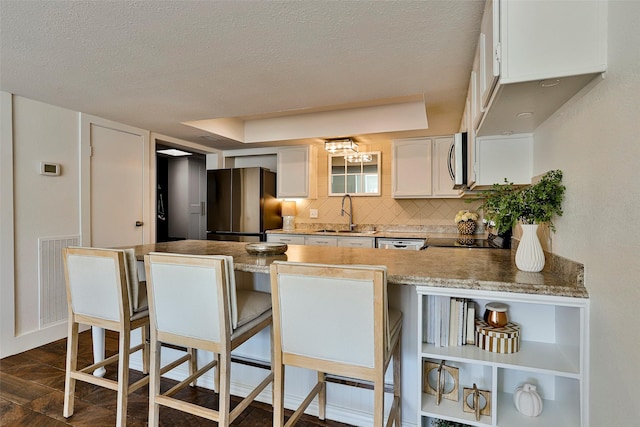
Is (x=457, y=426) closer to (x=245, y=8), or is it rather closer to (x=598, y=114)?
(x=598, y=114)

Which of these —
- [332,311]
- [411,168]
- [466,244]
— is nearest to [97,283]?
[332,311]

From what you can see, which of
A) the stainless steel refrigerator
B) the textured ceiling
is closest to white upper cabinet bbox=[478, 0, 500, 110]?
the textured ceiling

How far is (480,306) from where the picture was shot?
1511 mm

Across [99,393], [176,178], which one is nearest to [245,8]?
[99,393]

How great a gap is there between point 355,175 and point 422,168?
986 mm

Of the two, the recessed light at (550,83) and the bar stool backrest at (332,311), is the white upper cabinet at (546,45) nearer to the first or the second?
the recessed light at (550,83)

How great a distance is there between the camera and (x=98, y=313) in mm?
1743

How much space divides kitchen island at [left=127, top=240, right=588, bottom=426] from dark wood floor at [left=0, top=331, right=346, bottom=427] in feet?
0.74

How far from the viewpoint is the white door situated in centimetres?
326

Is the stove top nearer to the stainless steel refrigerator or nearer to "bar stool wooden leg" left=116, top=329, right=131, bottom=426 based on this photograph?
the stainless steel refrigerator

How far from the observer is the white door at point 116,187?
3264 mm

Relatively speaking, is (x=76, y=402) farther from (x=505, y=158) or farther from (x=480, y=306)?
(x=505, y=158)

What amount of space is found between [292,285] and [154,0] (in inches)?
54.7

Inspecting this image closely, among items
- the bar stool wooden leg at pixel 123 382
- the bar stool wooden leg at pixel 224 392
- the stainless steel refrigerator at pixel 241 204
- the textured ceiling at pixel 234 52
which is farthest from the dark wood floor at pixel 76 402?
the stainless steel refrigerator at pixel 241 204
